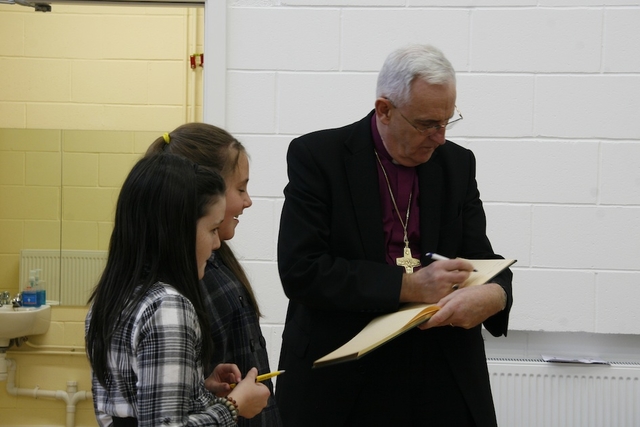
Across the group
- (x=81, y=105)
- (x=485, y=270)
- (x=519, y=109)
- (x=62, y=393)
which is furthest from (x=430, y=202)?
(x=62, y=393)

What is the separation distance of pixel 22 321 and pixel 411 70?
11.0ft

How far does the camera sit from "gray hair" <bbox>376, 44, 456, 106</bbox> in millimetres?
1671

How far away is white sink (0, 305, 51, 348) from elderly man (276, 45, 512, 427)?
9.72ft

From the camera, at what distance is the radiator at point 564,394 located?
115 inches

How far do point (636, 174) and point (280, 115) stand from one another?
1314 mm

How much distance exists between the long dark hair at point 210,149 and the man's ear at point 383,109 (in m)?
0.32

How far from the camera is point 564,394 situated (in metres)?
2.96

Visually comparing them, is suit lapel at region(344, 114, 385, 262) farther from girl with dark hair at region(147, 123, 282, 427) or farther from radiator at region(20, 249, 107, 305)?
radiator at region(20, 249, 107, 305)

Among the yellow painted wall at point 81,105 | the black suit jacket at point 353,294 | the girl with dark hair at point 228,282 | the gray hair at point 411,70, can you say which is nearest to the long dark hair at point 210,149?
the girl with dark hair at point 228,282

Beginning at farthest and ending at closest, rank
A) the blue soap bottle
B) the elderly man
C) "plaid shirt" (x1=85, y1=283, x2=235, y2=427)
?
1. the blue soap bottle
2. the elderly man
3. "plaid shirt" (x1=85, y1=283, x2=235, y2=427)

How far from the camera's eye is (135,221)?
1.29 metres

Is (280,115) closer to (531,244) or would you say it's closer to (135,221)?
(531,244)

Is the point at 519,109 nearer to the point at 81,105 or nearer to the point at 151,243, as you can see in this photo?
the point at 151,243

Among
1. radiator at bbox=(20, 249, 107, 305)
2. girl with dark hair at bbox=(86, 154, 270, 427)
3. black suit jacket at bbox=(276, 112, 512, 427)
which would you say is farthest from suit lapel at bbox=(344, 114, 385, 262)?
radiator at bbox=(20, 249, 107, 305)
